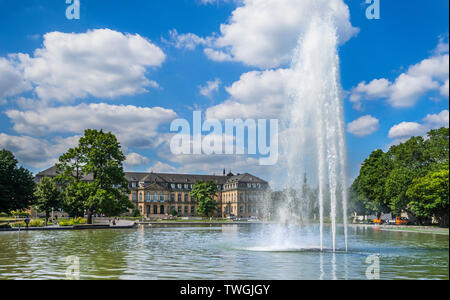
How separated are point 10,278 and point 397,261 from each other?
1707cm

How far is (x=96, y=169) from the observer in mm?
54906

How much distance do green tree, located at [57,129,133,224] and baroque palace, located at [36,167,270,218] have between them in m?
73.7

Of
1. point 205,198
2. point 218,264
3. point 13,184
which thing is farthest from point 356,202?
point 218,264

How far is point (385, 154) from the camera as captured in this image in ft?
233

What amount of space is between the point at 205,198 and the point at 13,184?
58.6 m

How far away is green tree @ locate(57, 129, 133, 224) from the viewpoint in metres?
53.8

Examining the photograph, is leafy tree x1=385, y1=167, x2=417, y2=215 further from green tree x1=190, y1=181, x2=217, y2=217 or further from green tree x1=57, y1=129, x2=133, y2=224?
green tree x1=190, y1=181, x2=217, y2=217

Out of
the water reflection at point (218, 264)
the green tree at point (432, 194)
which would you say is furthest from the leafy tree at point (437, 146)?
the water reflection at point (218, 264)

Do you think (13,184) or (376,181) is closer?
(13,184)

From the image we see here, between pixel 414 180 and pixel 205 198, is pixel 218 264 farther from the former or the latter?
pixel 205 198
